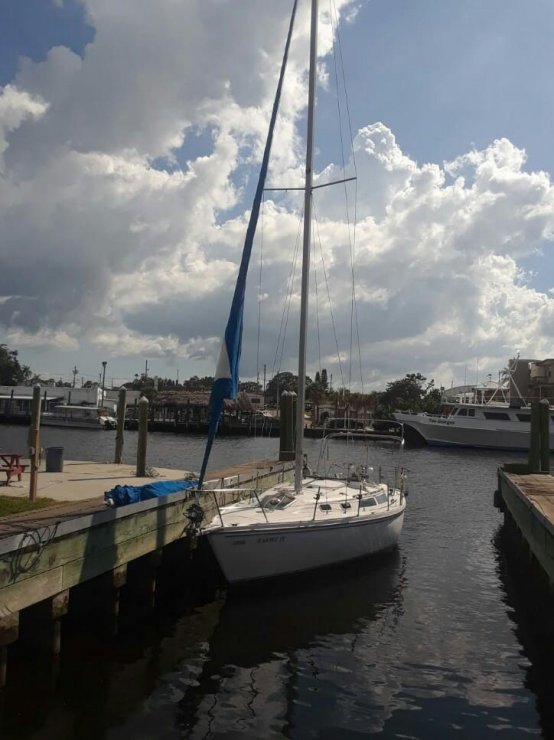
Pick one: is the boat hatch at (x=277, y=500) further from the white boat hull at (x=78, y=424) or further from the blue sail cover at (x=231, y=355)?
the white boat hull at (x=78, y=424)

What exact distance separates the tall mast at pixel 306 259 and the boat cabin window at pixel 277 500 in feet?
2.88

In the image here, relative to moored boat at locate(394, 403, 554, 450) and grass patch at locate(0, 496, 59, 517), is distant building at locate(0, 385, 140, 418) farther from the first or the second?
grass patch at locate(0, 496, 59, 517)

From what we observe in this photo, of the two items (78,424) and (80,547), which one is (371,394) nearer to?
(78,424)

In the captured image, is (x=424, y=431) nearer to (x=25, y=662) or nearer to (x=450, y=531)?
(x=450, y=531)

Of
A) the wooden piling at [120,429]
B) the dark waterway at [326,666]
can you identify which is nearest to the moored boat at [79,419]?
the wooden piling at [120,429]

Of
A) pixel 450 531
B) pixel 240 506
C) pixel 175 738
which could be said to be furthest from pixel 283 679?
pixel 450 531

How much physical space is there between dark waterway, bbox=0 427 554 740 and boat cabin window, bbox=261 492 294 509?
182cm

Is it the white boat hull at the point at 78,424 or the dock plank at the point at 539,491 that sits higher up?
the dock plank at the point at 539,491

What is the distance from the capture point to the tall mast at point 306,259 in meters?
16.8

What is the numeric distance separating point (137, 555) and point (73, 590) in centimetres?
131

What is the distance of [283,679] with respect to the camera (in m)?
10.1

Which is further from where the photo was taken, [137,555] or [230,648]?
[137,555]

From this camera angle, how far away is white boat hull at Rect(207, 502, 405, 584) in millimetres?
13094

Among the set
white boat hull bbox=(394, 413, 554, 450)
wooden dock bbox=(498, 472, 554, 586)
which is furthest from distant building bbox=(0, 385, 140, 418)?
wooden dock bbox=(498, 472, 554, 586)
